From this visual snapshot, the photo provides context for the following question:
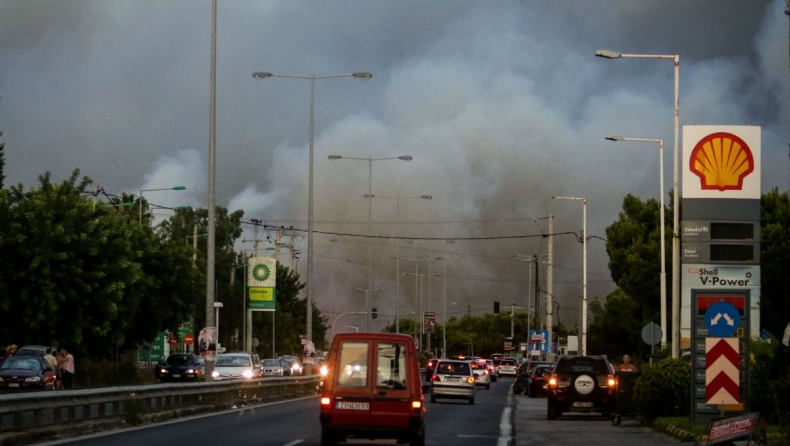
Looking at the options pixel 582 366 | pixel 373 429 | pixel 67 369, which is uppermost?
pixel 582 366

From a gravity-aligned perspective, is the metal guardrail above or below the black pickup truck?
above

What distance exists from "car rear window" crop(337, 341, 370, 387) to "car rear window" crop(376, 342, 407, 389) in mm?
207

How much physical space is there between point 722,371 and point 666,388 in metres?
6.92

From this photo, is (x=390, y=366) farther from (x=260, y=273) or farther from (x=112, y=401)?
(x=260, y=273)

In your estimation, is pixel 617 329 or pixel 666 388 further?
pixel 617 329

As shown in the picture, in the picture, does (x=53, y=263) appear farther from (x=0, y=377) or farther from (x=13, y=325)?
(x=0, y=377)

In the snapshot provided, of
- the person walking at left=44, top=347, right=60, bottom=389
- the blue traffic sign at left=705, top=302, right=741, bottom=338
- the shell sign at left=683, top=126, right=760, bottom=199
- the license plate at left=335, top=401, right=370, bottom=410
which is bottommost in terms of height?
the person walking at left=44, top=347, right=60, bottom=389

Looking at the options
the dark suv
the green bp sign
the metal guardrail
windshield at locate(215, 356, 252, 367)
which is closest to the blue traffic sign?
the dark suv

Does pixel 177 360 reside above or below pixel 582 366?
below

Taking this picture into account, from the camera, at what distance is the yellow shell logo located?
1604 inches

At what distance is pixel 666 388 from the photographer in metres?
29.4

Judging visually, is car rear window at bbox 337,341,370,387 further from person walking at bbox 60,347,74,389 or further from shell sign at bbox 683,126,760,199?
person walking at bbox 60,347,74,389

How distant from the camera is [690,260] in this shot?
135 ft

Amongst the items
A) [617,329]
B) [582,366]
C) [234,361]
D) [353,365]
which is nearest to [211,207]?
[582,366]
